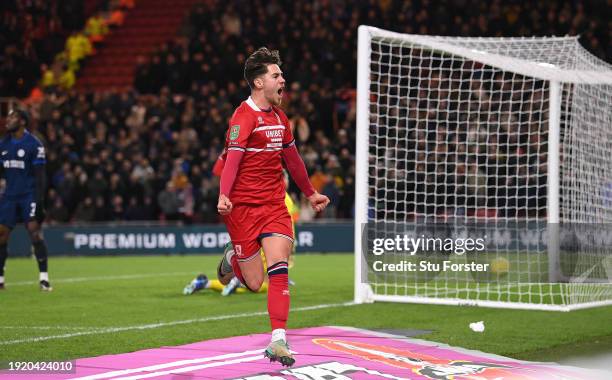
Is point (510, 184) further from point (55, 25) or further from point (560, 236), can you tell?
point (55, 25)

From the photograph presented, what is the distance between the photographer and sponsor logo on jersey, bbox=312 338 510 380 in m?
7.30

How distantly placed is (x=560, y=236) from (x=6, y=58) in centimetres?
2127

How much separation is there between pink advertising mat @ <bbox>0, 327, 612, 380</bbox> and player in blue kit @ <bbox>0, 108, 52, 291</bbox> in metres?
5.63

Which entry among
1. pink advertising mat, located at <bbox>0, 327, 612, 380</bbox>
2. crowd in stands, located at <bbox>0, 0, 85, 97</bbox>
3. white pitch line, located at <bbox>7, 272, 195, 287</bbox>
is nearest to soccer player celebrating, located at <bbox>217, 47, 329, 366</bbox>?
pink advertising mat, located at <bbox>0, 327, 612, 380</bbox>

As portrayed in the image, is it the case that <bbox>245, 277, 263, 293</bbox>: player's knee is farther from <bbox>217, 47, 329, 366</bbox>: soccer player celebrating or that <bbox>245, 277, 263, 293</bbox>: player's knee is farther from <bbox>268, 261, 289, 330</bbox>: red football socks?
<bbox>268, 261, 289, 330</bbox>: red football socks

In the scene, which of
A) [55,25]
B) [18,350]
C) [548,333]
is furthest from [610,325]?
[55,25]

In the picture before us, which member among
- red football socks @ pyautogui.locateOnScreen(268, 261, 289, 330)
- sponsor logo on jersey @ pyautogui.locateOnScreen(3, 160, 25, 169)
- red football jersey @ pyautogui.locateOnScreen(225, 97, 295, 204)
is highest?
sponsor logo on jersey @ pyautogui.locateOnScreen(3, 160, 25, 169)

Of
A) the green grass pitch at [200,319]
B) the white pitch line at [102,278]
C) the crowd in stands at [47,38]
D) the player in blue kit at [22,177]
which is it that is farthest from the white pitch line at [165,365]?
the crowd in stands at [47,38]

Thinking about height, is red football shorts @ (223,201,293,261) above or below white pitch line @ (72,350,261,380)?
above

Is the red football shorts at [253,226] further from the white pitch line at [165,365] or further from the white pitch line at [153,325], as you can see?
the white pitch line at [153,325]

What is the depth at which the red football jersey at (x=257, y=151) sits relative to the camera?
7.60 metres

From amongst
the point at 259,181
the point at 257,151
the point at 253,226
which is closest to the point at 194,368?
the point at 253,226

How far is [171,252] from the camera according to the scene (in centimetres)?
2309

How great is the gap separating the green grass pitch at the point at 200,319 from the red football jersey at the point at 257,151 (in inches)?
75.4
